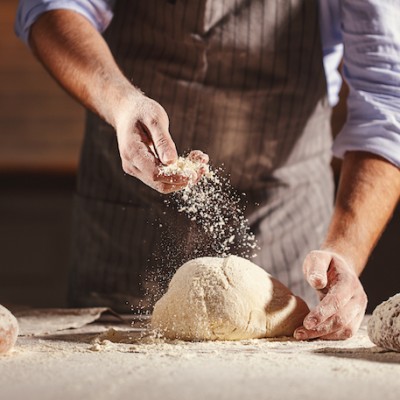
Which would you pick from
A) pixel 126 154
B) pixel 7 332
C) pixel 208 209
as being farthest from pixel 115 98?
pixel 7 332

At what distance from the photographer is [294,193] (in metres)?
1.99

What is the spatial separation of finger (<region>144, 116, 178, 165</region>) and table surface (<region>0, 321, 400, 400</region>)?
314mm

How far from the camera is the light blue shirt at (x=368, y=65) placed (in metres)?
1.72

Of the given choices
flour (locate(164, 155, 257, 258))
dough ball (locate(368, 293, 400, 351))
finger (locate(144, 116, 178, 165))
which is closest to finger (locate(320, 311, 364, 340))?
dough ball (locate(368, 293, 400, 351))

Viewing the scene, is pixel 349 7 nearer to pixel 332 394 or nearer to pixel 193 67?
pixel 193 67

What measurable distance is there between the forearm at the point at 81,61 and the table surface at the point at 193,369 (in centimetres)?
47

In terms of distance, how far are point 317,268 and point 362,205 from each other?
0.92 ft

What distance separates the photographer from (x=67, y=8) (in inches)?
71.9

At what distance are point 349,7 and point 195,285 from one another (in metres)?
0.78

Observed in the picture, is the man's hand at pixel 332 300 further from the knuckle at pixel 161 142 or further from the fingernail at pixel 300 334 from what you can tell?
the knuckle at pixel 161 142

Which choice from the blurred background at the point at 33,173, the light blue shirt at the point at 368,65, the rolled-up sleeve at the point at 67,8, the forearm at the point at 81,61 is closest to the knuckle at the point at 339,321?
the light blue shirt at the point at 368,65

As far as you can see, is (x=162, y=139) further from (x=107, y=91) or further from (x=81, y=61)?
(x=81, y=61)

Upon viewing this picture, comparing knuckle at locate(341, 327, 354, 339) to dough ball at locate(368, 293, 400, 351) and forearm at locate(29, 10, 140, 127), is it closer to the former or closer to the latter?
dough ball at locate(368, 293, 400, 351)

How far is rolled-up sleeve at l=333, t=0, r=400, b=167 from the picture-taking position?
1718 millimetres
